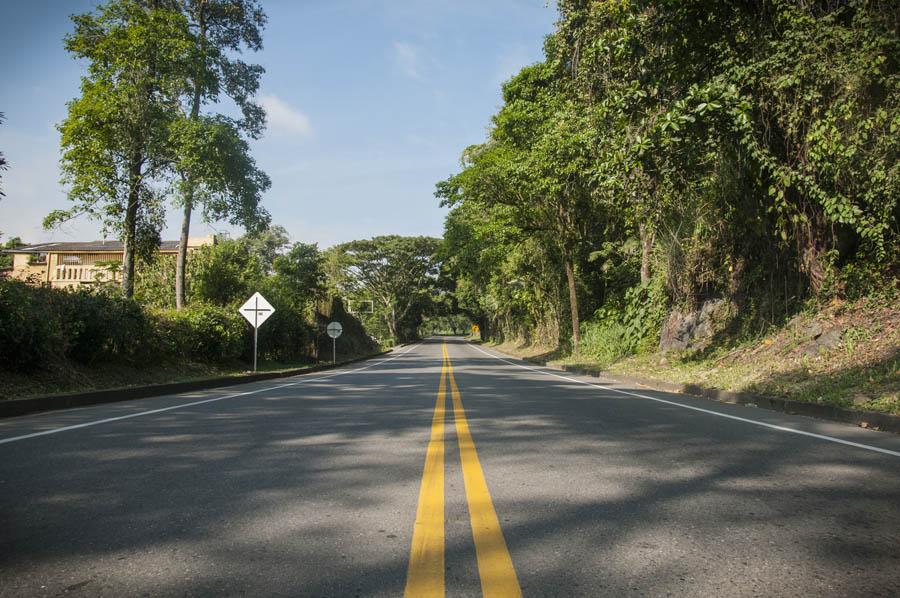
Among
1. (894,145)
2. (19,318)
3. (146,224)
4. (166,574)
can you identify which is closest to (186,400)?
(19,318)

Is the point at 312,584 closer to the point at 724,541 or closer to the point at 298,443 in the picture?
the point at 724,541

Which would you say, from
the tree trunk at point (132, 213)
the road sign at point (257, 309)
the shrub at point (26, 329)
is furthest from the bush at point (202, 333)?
the shrub at point (26, 329)

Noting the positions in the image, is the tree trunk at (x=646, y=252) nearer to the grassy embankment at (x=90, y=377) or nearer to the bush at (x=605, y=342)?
the bush at (x=605, y=342)

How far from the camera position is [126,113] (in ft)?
60.2

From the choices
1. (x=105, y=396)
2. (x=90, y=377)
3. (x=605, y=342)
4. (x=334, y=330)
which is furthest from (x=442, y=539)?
(x=334, y=330)

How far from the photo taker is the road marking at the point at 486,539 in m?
2.41

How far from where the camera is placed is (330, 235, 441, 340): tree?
6122 centimetres

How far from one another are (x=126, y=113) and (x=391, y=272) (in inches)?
1806

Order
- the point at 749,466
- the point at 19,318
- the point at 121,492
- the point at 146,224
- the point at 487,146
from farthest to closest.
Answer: the point at 487,146 < the point at 146,224 < the point at 19,318 < the point at 749,466 < the point at 121,492

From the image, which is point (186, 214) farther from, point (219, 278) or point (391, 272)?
point (391, 272)

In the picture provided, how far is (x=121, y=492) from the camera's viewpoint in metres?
3.82

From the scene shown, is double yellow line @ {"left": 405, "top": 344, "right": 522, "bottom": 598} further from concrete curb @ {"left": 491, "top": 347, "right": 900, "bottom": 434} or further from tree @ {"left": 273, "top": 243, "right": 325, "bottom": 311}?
tree @ {"left": 273, "top": 243, "right": 325, "bottom": 311}

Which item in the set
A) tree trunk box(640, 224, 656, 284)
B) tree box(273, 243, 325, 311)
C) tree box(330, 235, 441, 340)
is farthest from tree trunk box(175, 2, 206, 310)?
tree box(330, 235, 441, 340)

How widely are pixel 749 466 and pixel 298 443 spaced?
3.86 m
